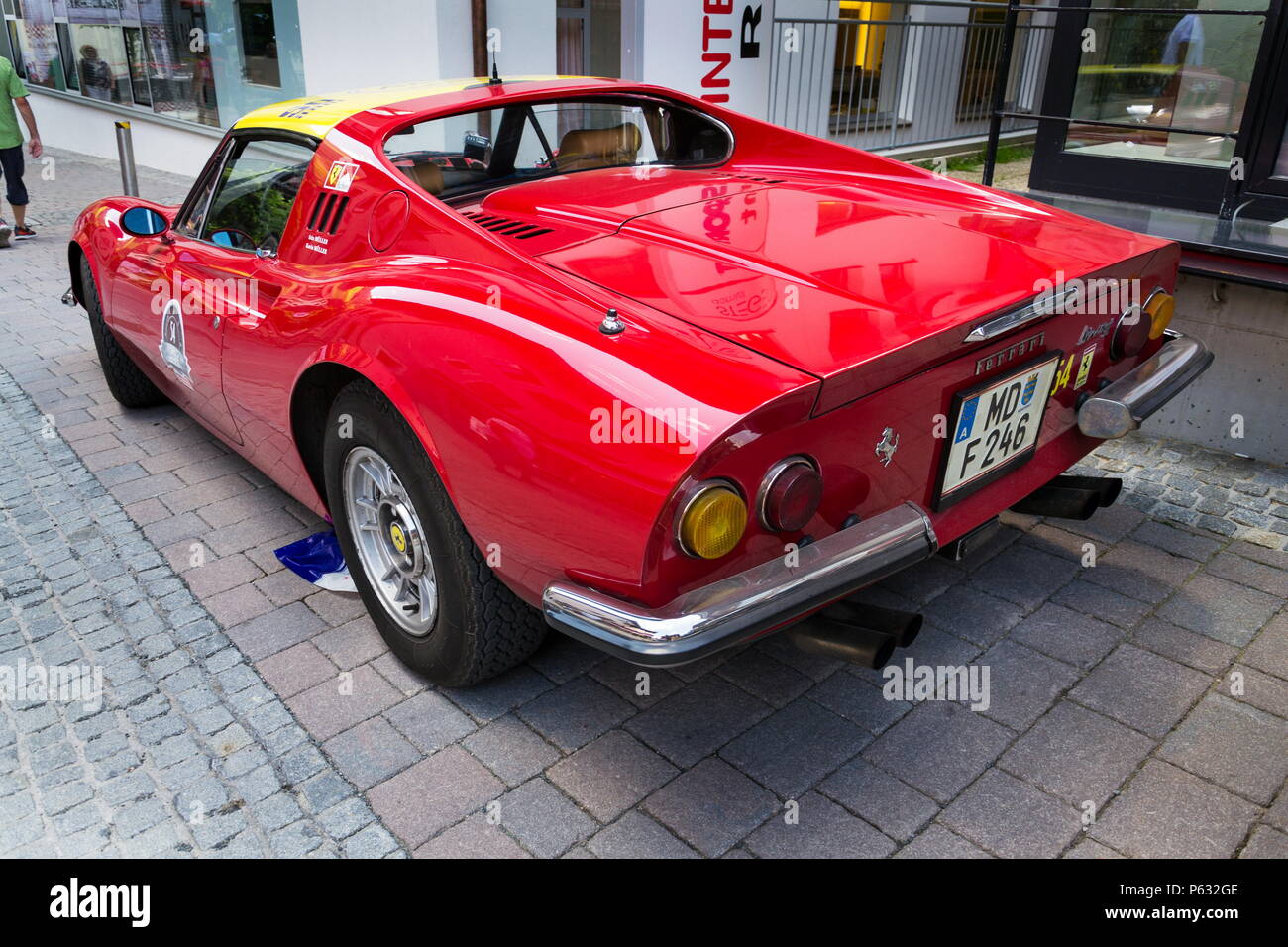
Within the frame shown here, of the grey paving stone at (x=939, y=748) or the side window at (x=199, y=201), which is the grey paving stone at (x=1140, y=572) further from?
the side window at (x=199, y=201)

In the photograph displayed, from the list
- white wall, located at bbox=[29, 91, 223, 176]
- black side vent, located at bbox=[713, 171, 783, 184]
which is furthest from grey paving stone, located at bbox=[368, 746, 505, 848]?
white wall, located at bbox=[29, 91, 223, 176]

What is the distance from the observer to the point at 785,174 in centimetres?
358

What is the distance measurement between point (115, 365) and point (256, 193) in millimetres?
1683

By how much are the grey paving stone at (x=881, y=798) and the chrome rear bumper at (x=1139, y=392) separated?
1163 millimetres

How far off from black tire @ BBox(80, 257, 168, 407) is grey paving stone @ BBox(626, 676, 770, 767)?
3.19m

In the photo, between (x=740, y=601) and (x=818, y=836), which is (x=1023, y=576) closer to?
(x=818, y=836)

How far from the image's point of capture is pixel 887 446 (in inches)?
86.3

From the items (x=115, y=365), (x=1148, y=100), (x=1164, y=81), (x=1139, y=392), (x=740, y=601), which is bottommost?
(x=115, y=365)

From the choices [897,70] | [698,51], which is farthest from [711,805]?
[897,70]

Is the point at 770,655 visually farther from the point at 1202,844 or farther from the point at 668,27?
the point at 668,27

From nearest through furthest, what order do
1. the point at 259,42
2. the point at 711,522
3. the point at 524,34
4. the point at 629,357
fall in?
1. the point at 711,522
2. the point at 629,357
3. the point at 524,34
4. the point at 259,42
